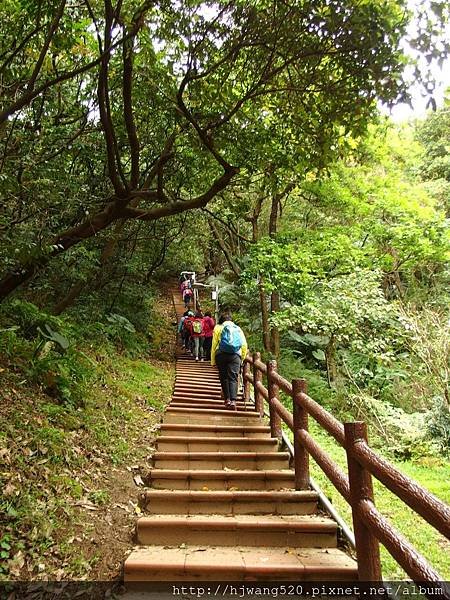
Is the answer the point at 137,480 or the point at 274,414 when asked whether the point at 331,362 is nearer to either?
the point at 274,414

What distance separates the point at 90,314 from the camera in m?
12.0

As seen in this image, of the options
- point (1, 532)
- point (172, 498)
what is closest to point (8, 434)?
point (1, 532)

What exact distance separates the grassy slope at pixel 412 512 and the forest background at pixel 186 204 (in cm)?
4

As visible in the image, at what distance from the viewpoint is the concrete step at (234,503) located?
4121mm

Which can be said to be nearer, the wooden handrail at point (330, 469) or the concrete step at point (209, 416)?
the wooden handrail at point (330, 469)

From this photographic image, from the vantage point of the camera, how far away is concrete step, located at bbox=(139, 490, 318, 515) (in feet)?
13.5

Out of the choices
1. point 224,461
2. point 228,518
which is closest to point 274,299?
point 224,461

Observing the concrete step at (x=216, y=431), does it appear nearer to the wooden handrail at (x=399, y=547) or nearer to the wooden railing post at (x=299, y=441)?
the wooden railing post at (x=299, y=441)

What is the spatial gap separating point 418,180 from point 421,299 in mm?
5517

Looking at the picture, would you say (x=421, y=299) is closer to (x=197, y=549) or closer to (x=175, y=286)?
(x=197, y=549)

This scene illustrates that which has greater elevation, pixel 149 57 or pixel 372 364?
pixel 149 57

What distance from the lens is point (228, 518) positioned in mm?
3844

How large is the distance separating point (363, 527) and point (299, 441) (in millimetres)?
1657

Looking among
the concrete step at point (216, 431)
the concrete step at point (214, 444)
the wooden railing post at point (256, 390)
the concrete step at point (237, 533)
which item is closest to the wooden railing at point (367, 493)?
the concrete step at point (237, 533)
